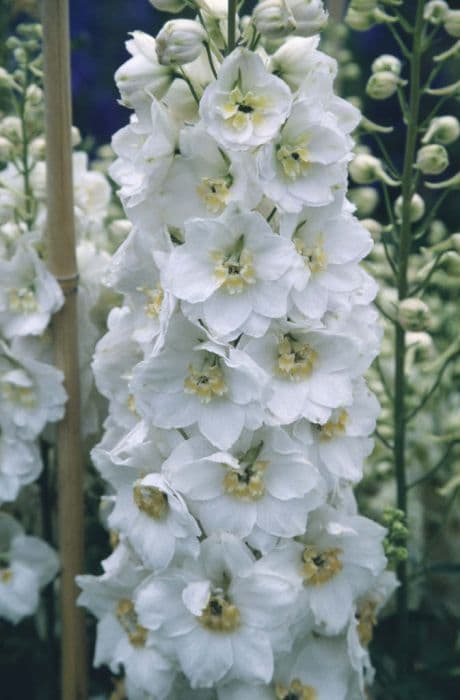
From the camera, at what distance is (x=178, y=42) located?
0.90m

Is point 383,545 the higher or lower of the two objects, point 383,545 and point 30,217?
the lower

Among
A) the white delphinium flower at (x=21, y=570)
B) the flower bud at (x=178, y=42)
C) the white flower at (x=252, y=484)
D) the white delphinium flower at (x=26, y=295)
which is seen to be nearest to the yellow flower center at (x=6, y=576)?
the white delphinium flower at (x=21, y=570)

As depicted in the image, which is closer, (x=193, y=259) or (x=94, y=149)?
(x=193, y=259)

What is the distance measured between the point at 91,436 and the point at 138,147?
0.51 metres

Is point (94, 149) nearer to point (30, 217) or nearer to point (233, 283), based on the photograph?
point (30, 217)

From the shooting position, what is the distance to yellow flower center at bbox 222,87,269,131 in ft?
2.97

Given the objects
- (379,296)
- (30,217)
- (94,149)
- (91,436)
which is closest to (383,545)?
(379,296)

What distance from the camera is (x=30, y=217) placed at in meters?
1.29

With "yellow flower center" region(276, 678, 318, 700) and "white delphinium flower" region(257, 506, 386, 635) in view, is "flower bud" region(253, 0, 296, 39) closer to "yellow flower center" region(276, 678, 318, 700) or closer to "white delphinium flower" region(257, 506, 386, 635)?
"white delphinium flower" region(257, 506, 386, 635)

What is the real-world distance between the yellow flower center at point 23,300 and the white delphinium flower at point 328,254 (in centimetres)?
42

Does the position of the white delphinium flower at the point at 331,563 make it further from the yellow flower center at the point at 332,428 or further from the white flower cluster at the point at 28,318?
the white flower cluster at the point at 28,318

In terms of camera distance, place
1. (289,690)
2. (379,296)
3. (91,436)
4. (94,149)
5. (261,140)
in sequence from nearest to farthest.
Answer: (261,140)
(289,690)
(379,296)
(91,436)
(94,149)

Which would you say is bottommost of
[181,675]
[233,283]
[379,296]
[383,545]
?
[181,675]

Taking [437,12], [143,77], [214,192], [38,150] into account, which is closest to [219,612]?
[214,192]
